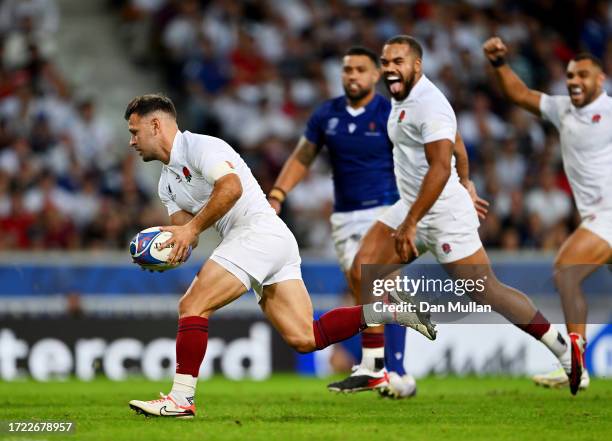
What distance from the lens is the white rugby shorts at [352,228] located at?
10859mm

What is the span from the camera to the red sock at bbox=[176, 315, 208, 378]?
7.91 metres

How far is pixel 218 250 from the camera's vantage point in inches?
322

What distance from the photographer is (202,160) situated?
26.2ft

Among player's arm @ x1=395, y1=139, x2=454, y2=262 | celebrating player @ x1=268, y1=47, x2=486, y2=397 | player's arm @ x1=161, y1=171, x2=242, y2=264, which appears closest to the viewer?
player's arm @ x1=161, y1=171, x2=242, y2=264

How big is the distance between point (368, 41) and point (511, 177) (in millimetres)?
3402

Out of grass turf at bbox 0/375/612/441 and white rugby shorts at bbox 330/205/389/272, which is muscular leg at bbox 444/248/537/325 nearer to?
grass turf at bbox 0/375/612/441

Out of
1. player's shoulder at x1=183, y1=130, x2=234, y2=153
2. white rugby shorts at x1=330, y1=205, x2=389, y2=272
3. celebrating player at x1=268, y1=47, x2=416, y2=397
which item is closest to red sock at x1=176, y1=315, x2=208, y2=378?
player's shoulder at x1=183, y1=130, x2=234, y2=153

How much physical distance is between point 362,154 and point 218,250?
9.87 feet

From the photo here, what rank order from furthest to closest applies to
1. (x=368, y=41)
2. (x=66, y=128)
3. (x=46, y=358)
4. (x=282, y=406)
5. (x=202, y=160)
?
(x=368, y=41), (x=66, y=128), (x=46, y=358), (x=282, y=406), (x=202, y=160)

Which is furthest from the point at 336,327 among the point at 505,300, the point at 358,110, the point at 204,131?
the point at 204,131

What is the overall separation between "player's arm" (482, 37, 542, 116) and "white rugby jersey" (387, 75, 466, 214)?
41.9 inches

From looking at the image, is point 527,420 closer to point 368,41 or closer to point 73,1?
point 368,41

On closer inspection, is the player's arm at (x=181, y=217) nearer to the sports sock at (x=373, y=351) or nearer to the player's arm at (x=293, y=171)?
the player's arm at (x=293, y=171)

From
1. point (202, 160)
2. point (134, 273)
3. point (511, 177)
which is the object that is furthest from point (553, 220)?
point (202, 160)
